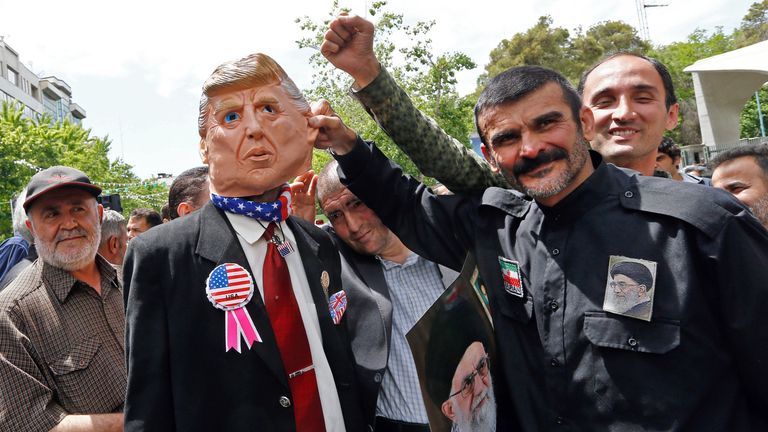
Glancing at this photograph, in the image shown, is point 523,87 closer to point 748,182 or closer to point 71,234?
point 748,182

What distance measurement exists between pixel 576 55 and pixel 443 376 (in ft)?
107

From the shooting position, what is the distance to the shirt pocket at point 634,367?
1.46 m

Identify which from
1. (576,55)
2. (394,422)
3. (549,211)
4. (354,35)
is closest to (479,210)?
(549,211)

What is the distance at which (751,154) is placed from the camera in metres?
2.99

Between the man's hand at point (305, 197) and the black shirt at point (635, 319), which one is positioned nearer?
the black shirt at point (635, 319)

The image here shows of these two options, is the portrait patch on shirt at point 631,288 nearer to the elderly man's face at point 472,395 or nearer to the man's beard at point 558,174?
the man's beard at point 558,174

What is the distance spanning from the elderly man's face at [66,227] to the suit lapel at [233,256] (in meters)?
1.22

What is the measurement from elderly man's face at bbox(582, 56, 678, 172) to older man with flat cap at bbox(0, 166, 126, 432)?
232cm

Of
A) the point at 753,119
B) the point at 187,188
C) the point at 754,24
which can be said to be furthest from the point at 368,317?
the point at 754,24

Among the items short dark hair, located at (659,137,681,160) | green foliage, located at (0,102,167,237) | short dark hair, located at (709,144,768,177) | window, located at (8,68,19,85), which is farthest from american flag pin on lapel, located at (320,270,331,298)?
window, located at (8,68,19,85)

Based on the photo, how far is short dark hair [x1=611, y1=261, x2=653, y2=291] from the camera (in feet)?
4.98

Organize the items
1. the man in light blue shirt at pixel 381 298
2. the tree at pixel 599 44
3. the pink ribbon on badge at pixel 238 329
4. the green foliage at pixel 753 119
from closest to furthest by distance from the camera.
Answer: the pink ribbon on badge at pixel 238 329 < the man in light blue shirt at pixel 381 298 < the tree at pixel 599 44 < the green foliage at pixel 753 119

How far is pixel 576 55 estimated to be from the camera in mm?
30922

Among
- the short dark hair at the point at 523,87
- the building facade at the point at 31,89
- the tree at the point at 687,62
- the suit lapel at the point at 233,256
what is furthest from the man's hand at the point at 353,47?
the building facade at the point at 31,89
